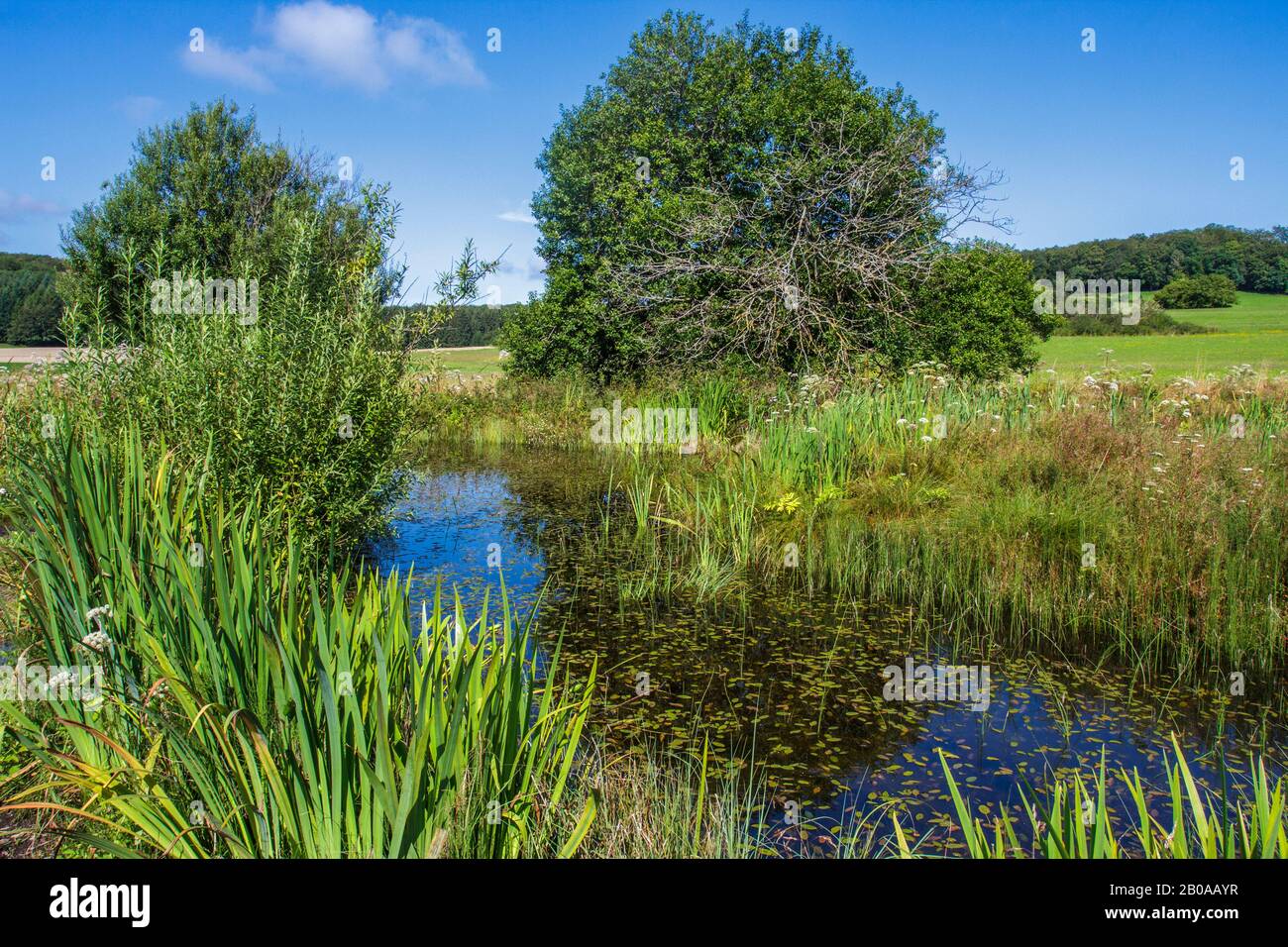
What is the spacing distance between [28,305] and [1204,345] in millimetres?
39214

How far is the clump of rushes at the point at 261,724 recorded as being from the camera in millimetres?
2273

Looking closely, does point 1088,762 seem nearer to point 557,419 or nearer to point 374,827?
point 374,827

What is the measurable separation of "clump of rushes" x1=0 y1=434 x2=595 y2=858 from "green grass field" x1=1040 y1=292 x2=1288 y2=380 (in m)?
19.5

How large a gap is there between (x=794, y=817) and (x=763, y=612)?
3.03 metres

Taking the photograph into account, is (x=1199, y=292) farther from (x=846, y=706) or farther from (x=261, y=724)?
(x=261, y=724)

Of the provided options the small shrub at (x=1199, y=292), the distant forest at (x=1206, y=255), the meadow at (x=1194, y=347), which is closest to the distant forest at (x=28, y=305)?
the meadow at (x=1194, y=347)

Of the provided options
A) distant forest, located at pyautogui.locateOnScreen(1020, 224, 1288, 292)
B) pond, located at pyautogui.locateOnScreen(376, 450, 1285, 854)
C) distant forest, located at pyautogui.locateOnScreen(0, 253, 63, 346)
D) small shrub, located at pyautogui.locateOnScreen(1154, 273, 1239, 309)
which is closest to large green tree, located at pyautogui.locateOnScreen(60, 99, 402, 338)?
distant forest, located at pyautogui.locateOnScreen(0, 253, 63, 346)

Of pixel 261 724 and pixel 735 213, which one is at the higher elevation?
pixel 735 213

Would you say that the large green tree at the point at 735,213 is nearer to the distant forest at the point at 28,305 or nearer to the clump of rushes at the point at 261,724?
the clump of rushes at the point at 261,724

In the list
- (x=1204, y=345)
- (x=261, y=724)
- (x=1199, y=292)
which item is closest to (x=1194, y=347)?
(x=1204, y=345)

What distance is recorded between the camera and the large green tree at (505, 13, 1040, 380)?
1273 centimetres

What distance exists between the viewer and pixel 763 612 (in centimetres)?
666

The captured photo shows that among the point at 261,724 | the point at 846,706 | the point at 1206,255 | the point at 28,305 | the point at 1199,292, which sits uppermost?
the point at 1206,255

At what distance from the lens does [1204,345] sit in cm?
3077
